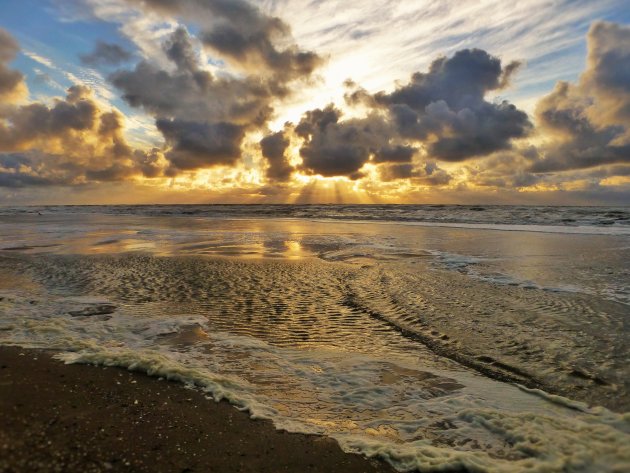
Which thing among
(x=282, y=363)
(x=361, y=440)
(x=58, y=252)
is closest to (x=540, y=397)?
(x=361, y=440)

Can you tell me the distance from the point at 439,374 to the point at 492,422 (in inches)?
57.9

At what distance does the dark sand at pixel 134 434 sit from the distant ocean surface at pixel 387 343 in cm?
35

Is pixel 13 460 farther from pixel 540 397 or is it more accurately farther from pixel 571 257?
pixel 571 257

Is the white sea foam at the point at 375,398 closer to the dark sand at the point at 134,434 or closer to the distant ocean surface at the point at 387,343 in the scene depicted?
A: the distant ocean surface at the point at 387,343

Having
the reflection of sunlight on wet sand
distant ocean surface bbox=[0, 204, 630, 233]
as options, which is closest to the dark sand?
the reflection of sunlight on wet sand

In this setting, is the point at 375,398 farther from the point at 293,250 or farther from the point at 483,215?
the point at 483,215

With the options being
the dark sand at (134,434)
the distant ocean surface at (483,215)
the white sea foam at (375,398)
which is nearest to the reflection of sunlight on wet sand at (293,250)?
the white sea foam at (375,398)

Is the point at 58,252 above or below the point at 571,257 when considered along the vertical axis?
below

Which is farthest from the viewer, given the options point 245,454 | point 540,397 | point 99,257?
point 99,257

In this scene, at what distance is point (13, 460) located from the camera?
3520mm

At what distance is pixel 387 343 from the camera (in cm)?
772

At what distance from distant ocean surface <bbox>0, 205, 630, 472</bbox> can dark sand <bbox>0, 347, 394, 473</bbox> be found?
349mm

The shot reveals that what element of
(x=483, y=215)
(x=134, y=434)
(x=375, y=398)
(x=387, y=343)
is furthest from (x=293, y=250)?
(x=483, y=215)

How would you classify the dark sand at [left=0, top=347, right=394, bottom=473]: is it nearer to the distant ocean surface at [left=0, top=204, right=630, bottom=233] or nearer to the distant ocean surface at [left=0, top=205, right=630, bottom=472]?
the distant ocean surface at [left=0, top=205, right=630, bottom=472]
